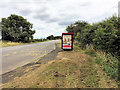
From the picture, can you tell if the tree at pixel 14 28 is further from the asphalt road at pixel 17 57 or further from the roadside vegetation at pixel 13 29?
the asphalt road at pixel 17 57

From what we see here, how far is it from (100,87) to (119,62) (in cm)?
217

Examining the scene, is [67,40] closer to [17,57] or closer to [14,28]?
[17,57]

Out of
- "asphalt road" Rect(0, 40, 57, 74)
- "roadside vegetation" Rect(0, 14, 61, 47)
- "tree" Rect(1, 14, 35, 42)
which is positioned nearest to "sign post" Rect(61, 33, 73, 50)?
"asphalt road" Rect(0, 40, 57, 74)

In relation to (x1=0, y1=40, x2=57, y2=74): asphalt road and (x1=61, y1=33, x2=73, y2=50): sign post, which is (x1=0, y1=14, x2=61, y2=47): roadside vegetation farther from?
(x1=61, y1=33, x2=73, y2=50): sign post

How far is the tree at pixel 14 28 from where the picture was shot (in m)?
27.9

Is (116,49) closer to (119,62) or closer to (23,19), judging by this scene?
(119,62)

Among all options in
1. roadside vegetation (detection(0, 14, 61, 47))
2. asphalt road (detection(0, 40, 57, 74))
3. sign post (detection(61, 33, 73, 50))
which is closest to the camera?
asphalt road (detection(0, 40, 57, 74))

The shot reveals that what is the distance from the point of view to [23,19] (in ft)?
109

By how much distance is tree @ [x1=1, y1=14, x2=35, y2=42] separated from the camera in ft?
91.6

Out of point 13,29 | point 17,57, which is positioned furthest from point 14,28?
point 17,57

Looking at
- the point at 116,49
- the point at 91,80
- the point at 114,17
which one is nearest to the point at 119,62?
the point at 116,49

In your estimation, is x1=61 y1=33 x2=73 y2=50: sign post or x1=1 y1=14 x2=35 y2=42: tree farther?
x1=1 y1=14 x2=35 y2=42: tree

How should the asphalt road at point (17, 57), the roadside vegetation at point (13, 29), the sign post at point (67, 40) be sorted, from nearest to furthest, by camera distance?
the asphalt road at point (17, 57)
the sign post at point (67, 40)
the roadside vegetation at point (13, 29)

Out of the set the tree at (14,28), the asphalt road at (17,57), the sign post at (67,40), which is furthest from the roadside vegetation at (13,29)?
the sign post at (67,40)
